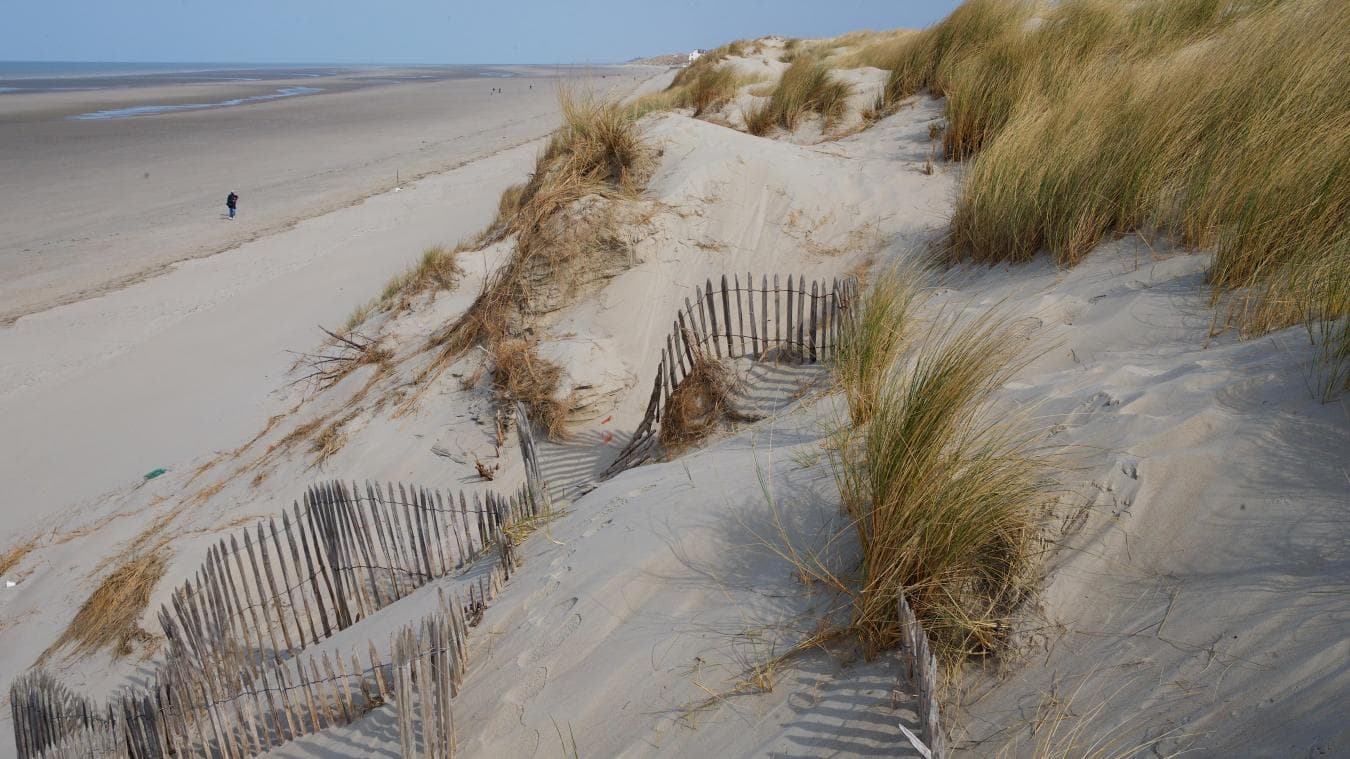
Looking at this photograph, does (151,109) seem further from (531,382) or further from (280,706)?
(280,706)

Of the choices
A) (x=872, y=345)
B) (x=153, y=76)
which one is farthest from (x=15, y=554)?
(x=153, y=76)

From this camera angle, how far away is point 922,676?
1747mm

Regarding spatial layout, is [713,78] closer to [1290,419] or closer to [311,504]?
[311,504]

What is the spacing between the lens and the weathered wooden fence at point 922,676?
1.64 metres

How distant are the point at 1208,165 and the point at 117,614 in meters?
6.67

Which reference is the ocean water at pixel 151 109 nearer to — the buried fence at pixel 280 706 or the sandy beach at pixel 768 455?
the sandy beach at pixel 768 455

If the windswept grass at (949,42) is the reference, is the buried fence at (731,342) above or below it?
below

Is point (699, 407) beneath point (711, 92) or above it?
beneath

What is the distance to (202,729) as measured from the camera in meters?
2.76

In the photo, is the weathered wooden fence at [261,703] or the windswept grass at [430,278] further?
the windswept grass at [430,278]

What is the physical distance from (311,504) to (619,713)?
234cm

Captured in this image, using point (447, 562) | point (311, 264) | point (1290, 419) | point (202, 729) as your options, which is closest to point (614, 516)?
point (447, 562)

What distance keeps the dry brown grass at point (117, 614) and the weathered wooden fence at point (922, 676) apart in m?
4.34

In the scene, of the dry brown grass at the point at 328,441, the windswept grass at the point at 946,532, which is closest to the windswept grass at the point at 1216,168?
the windswept grass at the point at 946,532
